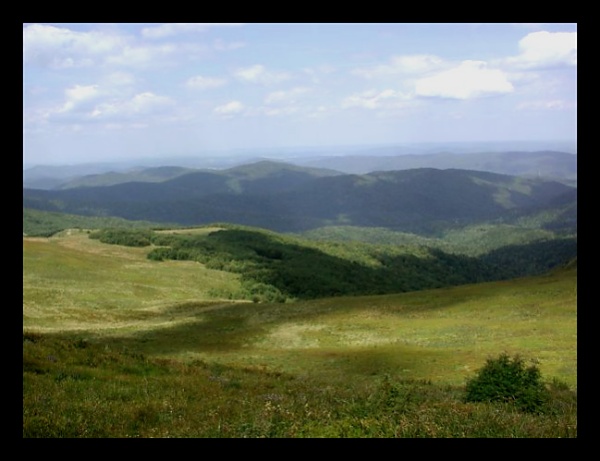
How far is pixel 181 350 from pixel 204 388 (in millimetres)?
22796

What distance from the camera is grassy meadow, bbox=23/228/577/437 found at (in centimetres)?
1129

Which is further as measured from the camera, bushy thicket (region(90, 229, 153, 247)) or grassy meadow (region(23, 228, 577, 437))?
bushy thicket (region(90, 229, 153, 247))

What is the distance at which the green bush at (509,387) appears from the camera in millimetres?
17309

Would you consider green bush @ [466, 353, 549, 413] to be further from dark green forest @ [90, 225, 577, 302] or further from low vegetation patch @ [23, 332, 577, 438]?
dark green forest @ [90, 225, 577, 302]

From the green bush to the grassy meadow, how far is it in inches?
25.2

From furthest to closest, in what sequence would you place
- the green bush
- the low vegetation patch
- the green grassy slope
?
the green grassy slope → the green bush → the low vegetation patch

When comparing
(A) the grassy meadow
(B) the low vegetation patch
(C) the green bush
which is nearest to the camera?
(B) the low vegetation patch

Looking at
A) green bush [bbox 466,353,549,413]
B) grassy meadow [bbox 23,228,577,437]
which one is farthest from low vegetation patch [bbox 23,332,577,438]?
green bush [bbox 466,353,549,413]

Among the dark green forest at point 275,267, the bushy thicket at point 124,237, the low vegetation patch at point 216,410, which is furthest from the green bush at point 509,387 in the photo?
the bushy thicket at point 124,237

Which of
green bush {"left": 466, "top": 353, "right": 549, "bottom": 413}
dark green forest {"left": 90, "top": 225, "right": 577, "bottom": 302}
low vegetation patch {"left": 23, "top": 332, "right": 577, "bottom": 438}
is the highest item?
low vegetation patch {"left": 23, "top": 332, "right": 577, "bottom": 438}

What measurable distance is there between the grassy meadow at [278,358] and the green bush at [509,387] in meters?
0.64

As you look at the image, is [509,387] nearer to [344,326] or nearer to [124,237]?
[344,326]

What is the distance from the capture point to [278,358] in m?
36.8
